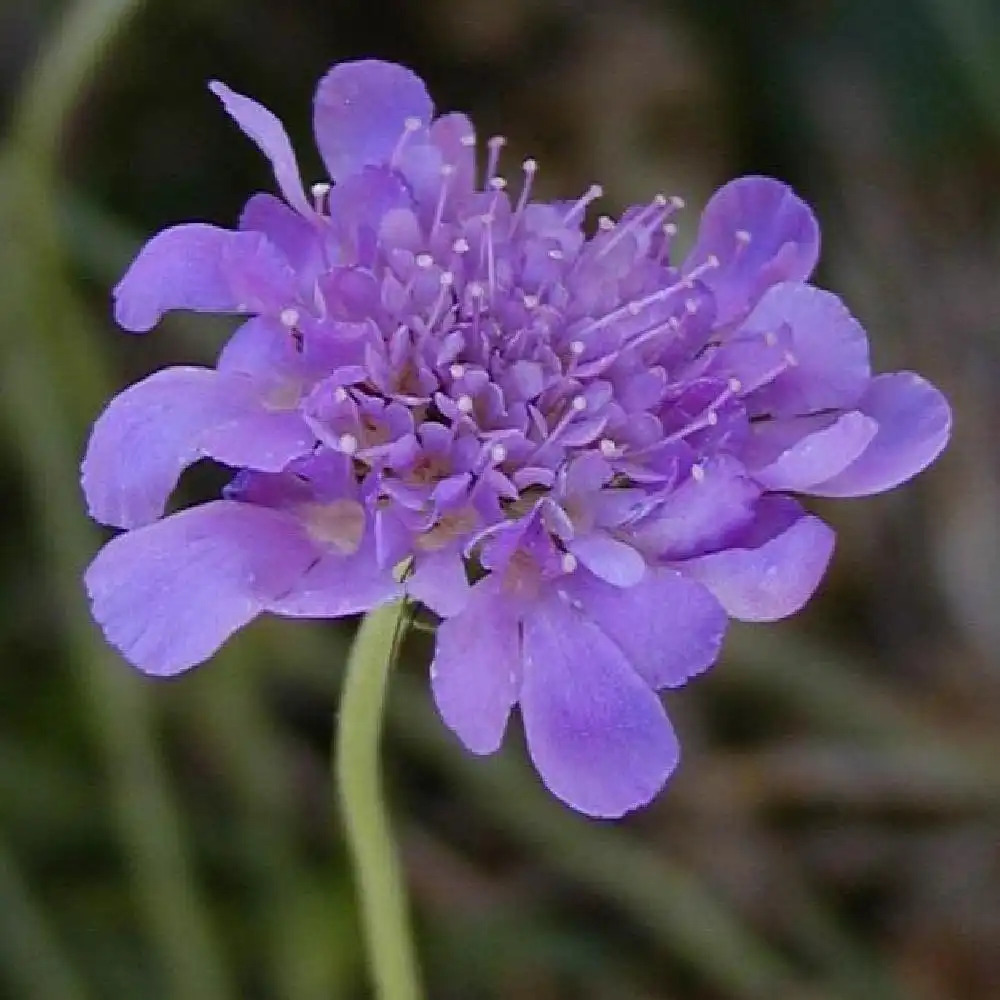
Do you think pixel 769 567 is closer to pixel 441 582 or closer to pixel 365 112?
pixel 441 582

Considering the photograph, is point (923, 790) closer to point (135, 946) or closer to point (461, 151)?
point (135, 946)

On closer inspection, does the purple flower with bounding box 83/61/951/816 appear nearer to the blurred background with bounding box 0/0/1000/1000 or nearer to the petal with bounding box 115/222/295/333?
the petal with bounding box 115/222/295/333

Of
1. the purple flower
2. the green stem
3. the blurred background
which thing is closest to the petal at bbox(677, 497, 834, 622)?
the purple flower

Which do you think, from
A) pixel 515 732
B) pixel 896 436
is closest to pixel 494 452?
pixel 896 436

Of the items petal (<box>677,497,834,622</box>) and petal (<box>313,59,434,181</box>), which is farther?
petal (<box>313,59,434,181</box>)

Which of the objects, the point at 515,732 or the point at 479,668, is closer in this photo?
the point at 479,668

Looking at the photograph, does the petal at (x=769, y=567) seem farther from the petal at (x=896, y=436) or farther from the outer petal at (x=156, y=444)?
the outer petal at (x=156, y=444)
